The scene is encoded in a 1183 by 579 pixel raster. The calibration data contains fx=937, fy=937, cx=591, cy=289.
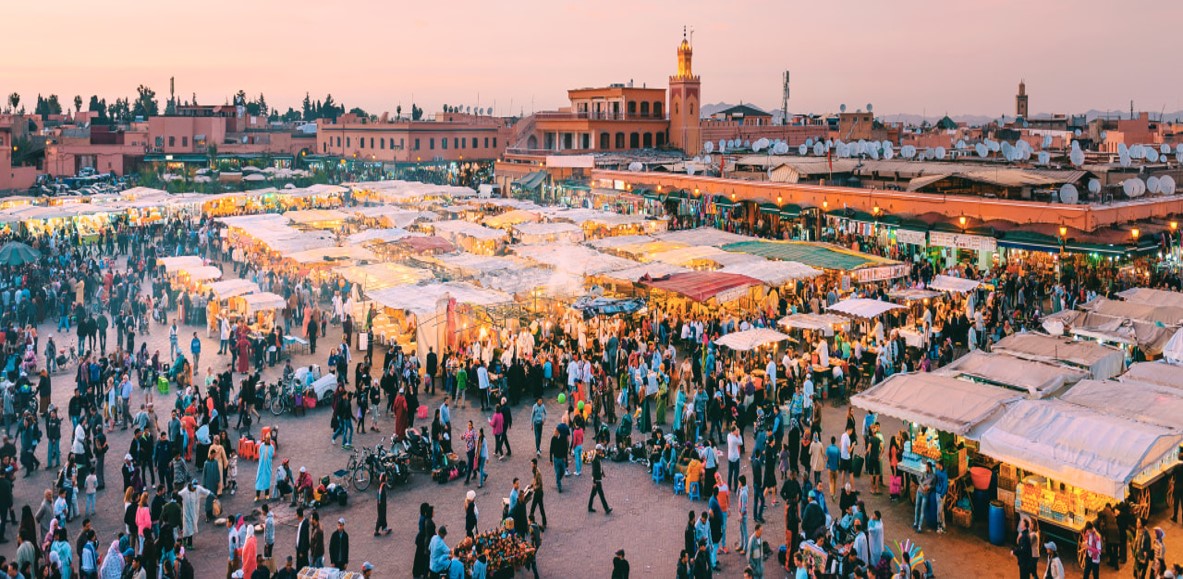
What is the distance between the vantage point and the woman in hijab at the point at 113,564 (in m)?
9.55

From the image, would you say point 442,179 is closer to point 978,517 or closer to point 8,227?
point 8,227

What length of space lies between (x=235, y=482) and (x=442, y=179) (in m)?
51.4

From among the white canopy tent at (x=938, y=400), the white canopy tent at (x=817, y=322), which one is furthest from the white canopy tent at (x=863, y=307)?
the white canopy tent at (x=938, y=400)

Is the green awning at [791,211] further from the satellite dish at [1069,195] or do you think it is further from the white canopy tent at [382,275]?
the white canopy tent at [382,275]

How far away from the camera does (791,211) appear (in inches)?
1256

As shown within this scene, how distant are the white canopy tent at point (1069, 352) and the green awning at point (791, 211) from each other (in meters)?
16.6

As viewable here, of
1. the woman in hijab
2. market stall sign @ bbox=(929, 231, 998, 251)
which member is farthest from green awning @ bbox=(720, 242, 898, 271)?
the woman in hijab

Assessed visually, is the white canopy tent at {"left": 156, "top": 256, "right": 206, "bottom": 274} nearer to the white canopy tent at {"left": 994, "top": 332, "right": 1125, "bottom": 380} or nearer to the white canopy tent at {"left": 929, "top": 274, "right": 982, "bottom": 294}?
the white canopy tent at {"left": 929, "top": 274, "right": 982, "bottom": 294}

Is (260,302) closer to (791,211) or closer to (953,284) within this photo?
(953,284)

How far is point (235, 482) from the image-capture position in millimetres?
12789

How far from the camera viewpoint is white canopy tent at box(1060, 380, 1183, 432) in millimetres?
11289

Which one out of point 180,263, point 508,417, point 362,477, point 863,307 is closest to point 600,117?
point 180,263

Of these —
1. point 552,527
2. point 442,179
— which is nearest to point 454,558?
point 552,527

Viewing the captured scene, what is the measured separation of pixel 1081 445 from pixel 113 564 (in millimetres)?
10368
